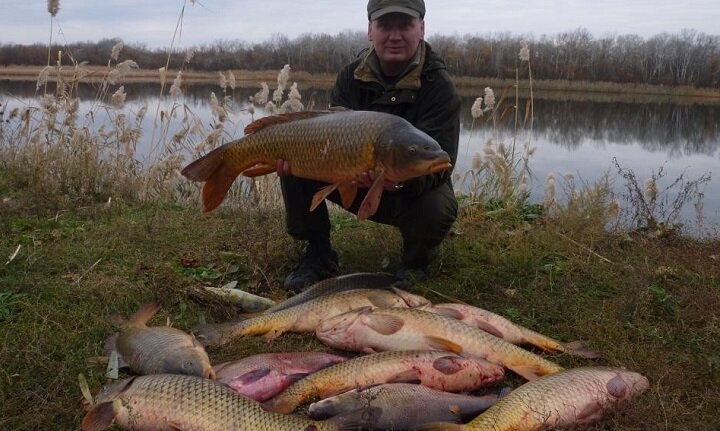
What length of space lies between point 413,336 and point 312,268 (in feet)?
3.68

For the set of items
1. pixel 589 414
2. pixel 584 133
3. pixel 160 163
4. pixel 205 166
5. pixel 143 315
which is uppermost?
pixel 205 166

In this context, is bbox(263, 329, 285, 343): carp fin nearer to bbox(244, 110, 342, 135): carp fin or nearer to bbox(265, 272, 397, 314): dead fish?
bbox(265, 272, 397, 314): dead fish

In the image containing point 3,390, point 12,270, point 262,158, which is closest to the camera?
point 3,390

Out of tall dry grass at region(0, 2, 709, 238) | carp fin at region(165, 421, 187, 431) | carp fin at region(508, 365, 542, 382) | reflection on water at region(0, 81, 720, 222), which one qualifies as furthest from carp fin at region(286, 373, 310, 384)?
reflection on water at region(0, 81, 720, 222)

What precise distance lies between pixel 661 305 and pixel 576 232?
1184mm

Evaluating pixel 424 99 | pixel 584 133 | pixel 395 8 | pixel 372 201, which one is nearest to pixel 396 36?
pixel 395 8

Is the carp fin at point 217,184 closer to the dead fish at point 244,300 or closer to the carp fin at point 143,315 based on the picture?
the dead fish at point 244,300

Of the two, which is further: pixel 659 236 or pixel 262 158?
pixel 659 236

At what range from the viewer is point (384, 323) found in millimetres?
2680

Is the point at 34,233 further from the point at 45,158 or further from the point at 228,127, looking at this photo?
the point at 228,127

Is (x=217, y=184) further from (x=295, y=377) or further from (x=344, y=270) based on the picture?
(x=295, y=377)

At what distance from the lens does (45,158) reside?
575cm

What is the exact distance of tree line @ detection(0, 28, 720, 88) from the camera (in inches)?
1134

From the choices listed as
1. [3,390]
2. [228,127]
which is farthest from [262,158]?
[228,127]
